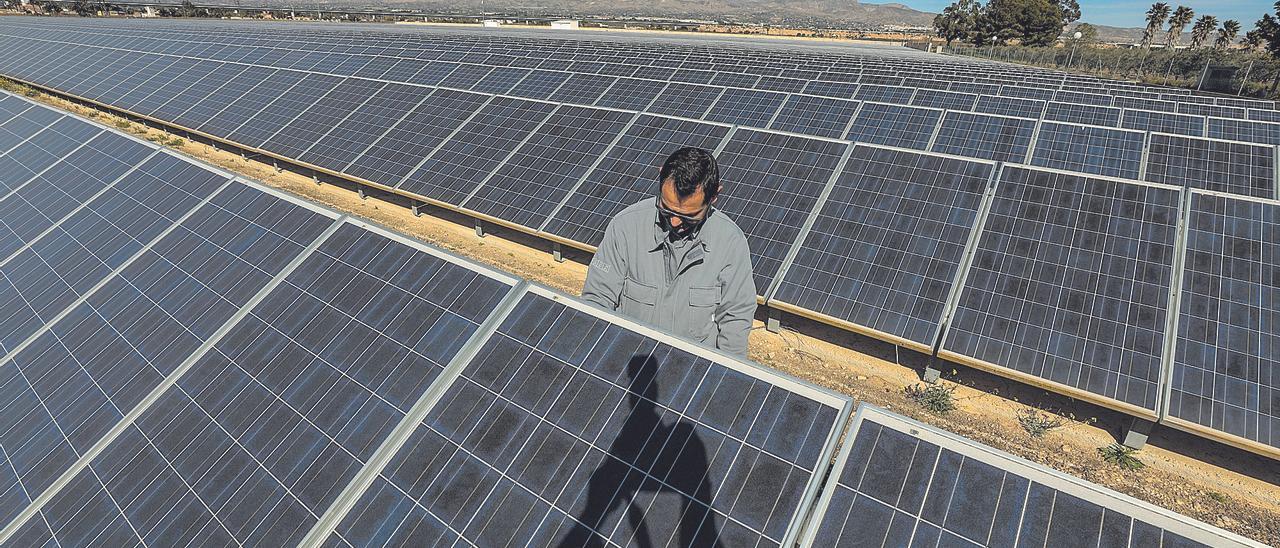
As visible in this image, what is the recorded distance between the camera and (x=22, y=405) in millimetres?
5836

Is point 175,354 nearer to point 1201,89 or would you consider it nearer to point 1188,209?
point 1188,209

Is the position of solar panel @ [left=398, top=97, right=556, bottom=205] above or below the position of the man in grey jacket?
below

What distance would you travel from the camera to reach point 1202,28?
65.1 metres

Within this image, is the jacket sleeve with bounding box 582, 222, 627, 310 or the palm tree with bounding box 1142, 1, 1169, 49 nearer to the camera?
the jacket sleeve with bounding box 582, 222, 627, 310

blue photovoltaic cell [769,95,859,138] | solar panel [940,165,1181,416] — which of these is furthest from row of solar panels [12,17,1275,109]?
solar panel [940,165,1181,416]

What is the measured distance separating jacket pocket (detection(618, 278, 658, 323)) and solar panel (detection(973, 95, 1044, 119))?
2114cm

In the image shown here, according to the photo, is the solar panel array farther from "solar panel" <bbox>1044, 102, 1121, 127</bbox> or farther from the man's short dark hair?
"solar panel" <bbox>1044, 102, 1121, 127</bbox>

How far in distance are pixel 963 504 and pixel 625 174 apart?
1171 cm

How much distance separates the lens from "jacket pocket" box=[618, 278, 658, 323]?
17.6ft

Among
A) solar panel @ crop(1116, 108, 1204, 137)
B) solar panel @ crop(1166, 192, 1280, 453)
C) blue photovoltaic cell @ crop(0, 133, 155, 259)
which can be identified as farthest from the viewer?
solar panel @ crop(1116, 108, 1204, 137)

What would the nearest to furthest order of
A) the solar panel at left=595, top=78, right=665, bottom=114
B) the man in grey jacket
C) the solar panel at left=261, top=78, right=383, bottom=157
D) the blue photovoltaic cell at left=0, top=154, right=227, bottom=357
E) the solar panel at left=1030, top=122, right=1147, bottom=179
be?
1. the man in grey jacket
2. the blue photovoltaic cell at left=0, top=154, right=227, bottom=357
3. the solar panel at left=1030, top=122, right=1147, bottom=179
4. the solar panel at left=261, top=78, right=383, bottom=157
5. the solar panel at left=595, top=78, right=665, bottom=114

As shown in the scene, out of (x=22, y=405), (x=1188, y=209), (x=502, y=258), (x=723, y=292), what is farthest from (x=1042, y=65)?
(x=22, y=405)

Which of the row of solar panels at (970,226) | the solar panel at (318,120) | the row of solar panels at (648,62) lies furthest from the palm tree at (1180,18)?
the solar panel at (318,120)

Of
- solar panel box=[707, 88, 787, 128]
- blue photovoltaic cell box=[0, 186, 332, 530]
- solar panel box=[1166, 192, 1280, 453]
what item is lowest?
solar panel box=[707, 88, 787, 128]
